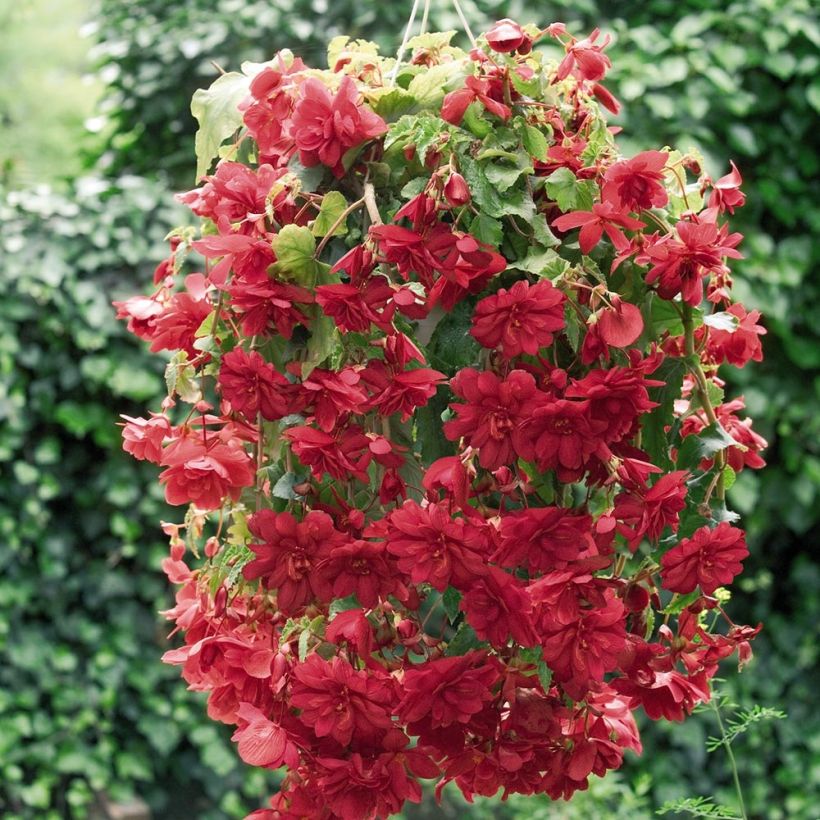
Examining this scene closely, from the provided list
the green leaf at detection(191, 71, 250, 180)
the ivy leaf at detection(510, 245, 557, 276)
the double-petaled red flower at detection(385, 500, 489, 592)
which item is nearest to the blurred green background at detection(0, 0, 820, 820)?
the green leaf at detection(191, 71, 250, 180)

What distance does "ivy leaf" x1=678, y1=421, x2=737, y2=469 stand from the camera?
0.96m

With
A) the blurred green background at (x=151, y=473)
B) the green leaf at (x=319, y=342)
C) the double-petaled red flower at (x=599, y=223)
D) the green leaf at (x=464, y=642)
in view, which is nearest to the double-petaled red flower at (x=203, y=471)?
the green leaf at (x=319, y=342)

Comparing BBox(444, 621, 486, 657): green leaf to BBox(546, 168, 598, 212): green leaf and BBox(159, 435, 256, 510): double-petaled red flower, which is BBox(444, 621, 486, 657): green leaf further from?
BBox(546, 168, 598, 212): green leaf

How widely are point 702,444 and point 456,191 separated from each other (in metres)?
0.32

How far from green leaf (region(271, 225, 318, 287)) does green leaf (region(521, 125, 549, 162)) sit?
8.2 inches

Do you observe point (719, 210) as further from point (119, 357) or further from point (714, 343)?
point (119, 357)

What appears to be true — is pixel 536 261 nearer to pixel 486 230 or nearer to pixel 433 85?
pixel 486 230

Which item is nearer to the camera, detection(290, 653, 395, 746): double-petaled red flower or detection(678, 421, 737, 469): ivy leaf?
detection(290, 653, 395, 746): double-petaled red flower

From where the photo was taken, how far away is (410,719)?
81 cm

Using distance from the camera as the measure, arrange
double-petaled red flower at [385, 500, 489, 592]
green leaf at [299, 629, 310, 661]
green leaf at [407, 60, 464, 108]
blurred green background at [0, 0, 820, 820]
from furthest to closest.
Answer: blurred green background at [0, 0, 820, 820], green leaf at [407, 60, 464, 108], green leaf at [299, 629, 310, 661], double-petaled red flower at [385, 500, 489, 592]

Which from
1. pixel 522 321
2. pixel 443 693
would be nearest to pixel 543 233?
pixel 522 321

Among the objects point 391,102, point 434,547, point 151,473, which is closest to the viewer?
point 434,547

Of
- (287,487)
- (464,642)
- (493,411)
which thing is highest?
(493,411)

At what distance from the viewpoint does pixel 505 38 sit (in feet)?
2.86
